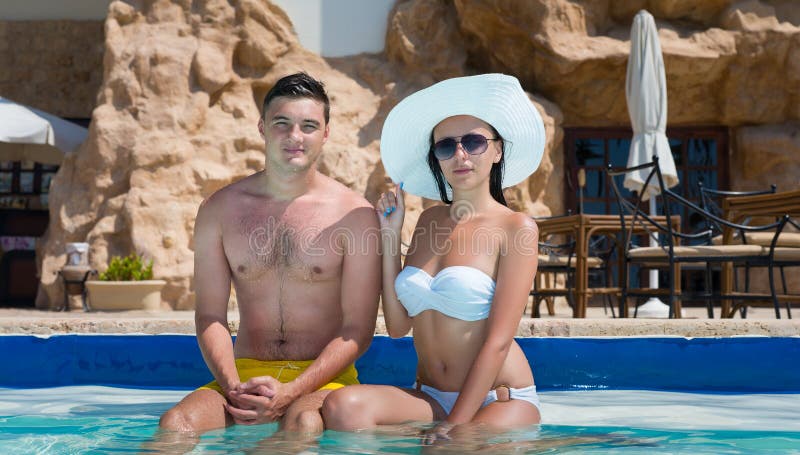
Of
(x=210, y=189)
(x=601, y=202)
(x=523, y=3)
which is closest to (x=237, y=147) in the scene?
(x=210, y=189)

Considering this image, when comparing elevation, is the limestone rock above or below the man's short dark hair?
above

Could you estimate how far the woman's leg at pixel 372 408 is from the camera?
2434 millimetres

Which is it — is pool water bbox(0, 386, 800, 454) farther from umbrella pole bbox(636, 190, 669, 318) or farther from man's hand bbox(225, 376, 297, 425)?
umbrella pole bbox(636, 190, 669, 318)

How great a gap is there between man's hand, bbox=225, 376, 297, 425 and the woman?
0.55ft

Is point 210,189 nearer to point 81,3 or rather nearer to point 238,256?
point 81,3

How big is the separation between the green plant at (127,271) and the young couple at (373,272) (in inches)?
269

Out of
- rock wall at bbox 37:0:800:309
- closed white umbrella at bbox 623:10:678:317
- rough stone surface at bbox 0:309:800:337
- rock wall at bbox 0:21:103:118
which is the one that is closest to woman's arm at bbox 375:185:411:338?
rough stone surface at bbox 0:309:800:337

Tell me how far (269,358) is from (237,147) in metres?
8.25

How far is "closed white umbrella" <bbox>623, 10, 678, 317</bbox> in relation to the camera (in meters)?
8.02

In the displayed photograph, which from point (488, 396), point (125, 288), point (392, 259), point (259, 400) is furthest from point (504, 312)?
point (125, 288)

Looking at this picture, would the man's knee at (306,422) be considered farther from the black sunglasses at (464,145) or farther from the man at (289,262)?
the black sunglasses at (464,145)

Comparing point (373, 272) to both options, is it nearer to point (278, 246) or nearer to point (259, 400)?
point (278, 246)

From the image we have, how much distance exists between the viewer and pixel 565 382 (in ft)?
13.7

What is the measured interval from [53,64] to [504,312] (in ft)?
40.3
